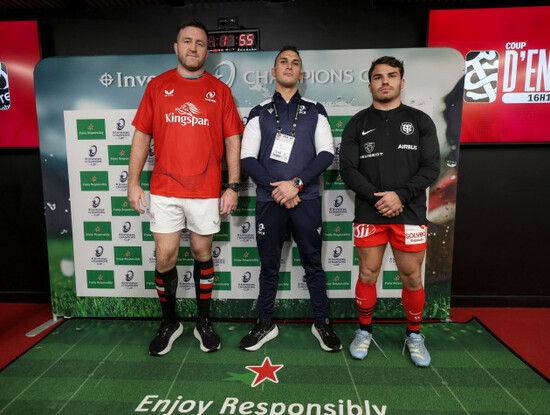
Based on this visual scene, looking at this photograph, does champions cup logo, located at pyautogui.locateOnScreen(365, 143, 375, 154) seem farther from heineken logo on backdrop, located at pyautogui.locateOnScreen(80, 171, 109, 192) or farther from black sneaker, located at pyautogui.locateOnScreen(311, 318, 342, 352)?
heineken logo on backdrop, located at pyautogui.locateOnScreen(80, 171, 109, 192)

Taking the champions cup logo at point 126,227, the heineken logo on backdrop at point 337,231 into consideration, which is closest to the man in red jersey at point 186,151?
the champions cup logo at point 126,227

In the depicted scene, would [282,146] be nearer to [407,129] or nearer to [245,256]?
[407,129]

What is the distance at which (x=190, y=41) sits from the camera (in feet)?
6.68

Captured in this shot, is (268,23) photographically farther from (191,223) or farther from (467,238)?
(467,238)

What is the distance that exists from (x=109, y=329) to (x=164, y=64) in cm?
195

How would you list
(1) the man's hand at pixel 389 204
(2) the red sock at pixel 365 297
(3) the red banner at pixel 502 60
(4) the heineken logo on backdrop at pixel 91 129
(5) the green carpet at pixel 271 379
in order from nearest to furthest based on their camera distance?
1. (5) the green carpet at pixel 271 379
2. (1) the man's hand at pixel 389 204
3. (2) the red sock at pixel 365 297
4. (4) the heineken logo on backdrop at pixel 91 129
5. (3) the red banner at pixel 502 60

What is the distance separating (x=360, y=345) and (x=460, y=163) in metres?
1.73

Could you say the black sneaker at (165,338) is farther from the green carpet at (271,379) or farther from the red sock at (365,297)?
the red sock at (365,297)

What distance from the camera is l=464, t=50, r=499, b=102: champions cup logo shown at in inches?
105

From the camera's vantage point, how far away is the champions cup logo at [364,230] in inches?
80.5

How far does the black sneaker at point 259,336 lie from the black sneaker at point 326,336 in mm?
287

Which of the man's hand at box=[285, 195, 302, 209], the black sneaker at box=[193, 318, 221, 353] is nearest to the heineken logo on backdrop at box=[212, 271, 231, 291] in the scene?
the black sneaker at box=[193, 318, 221, 353]

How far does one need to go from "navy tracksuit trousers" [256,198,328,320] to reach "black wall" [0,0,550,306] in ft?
4.73

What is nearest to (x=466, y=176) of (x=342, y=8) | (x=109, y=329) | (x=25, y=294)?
(x=342, y=8)
